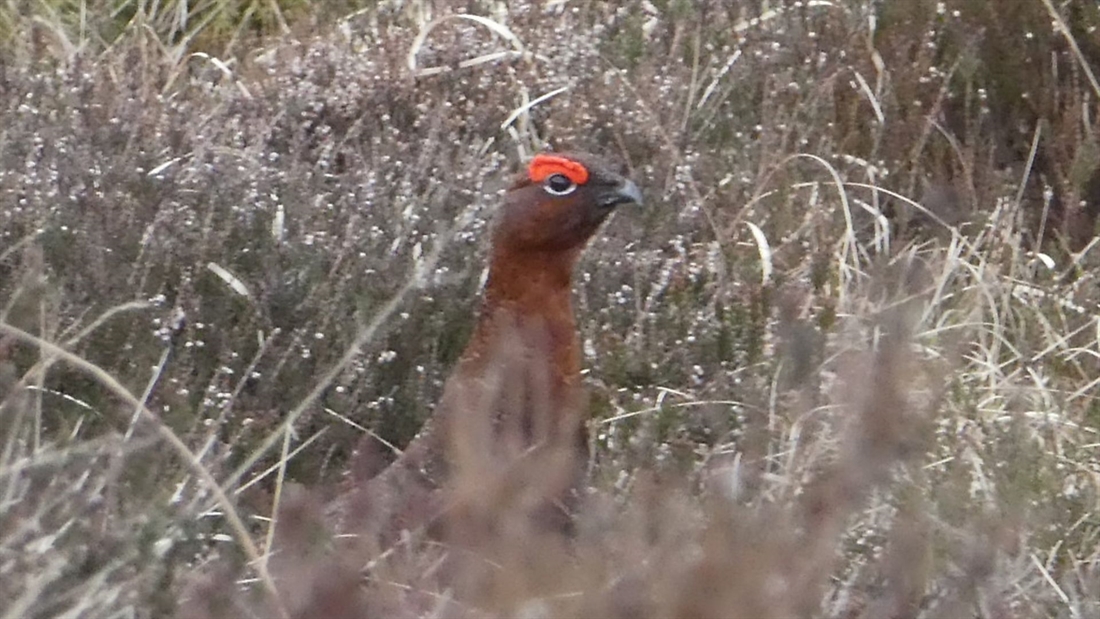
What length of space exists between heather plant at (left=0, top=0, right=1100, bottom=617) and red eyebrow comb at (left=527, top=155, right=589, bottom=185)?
13.3 inches

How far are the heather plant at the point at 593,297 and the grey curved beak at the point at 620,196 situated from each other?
1.04ft

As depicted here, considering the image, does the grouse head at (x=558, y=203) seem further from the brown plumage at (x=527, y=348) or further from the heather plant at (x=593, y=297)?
the heather plant at (x=593, y=297)

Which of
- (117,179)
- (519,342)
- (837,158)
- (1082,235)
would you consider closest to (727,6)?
(837,158)

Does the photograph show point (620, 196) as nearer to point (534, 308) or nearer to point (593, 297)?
point (534, 308)

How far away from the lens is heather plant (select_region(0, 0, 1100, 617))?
1858 millimetres

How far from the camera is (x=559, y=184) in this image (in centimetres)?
306

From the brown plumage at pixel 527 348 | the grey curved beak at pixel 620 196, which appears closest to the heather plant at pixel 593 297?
the brown plumage at pixel 527 348

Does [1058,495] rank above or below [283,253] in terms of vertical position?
below

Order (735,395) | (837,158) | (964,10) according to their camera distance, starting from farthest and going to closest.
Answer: (964,10)
(837,158)
(735,395)

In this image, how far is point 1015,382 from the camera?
3.69 m

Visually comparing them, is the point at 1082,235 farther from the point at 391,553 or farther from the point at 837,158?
the point at 391,553

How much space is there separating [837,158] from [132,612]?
2.63 meters

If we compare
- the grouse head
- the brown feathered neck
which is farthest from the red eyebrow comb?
the brown feathered neck

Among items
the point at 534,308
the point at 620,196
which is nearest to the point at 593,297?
the point at 620,196
